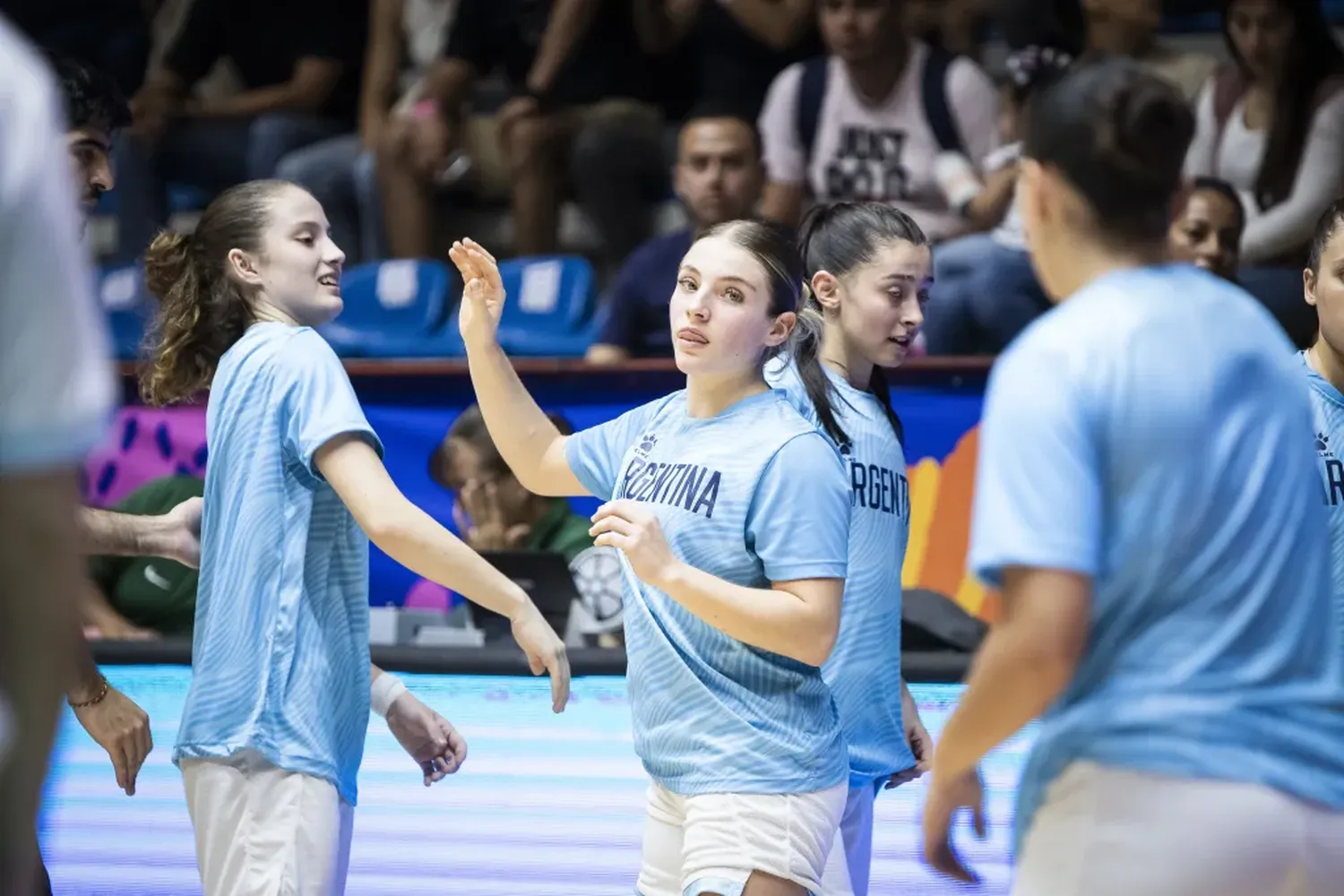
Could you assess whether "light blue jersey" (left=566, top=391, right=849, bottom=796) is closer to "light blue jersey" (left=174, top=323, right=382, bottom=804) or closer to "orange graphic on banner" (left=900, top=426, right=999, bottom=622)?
"light blue jersey" (left=174, top=323, right=382, bottom=804)

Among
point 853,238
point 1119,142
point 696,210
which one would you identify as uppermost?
point 1119,142

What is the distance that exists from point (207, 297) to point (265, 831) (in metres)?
0.98

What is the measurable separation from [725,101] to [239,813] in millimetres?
5599

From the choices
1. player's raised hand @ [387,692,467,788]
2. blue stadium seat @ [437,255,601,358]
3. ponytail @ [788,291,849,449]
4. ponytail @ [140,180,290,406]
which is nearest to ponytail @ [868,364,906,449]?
ponytail @ [788,291,849,449]

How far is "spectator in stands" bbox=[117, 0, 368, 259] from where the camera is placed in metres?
8.97

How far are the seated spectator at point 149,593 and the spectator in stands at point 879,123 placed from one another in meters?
2.73

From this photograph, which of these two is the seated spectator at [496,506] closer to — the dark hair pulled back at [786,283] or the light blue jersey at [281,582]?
the dark hair pulled back at [786,283]

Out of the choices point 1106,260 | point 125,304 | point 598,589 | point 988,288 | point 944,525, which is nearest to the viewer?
point 1106,260

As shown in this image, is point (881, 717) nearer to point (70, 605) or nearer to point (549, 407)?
point (70, 605)

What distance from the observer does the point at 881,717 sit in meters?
3.29

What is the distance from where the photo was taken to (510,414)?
130 inches

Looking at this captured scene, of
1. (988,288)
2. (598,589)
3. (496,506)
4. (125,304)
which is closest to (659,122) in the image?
(988,288)

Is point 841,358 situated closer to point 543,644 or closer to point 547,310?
point 543,644

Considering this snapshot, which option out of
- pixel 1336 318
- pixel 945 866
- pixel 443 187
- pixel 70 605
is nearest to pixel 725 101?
pixel 443 187
